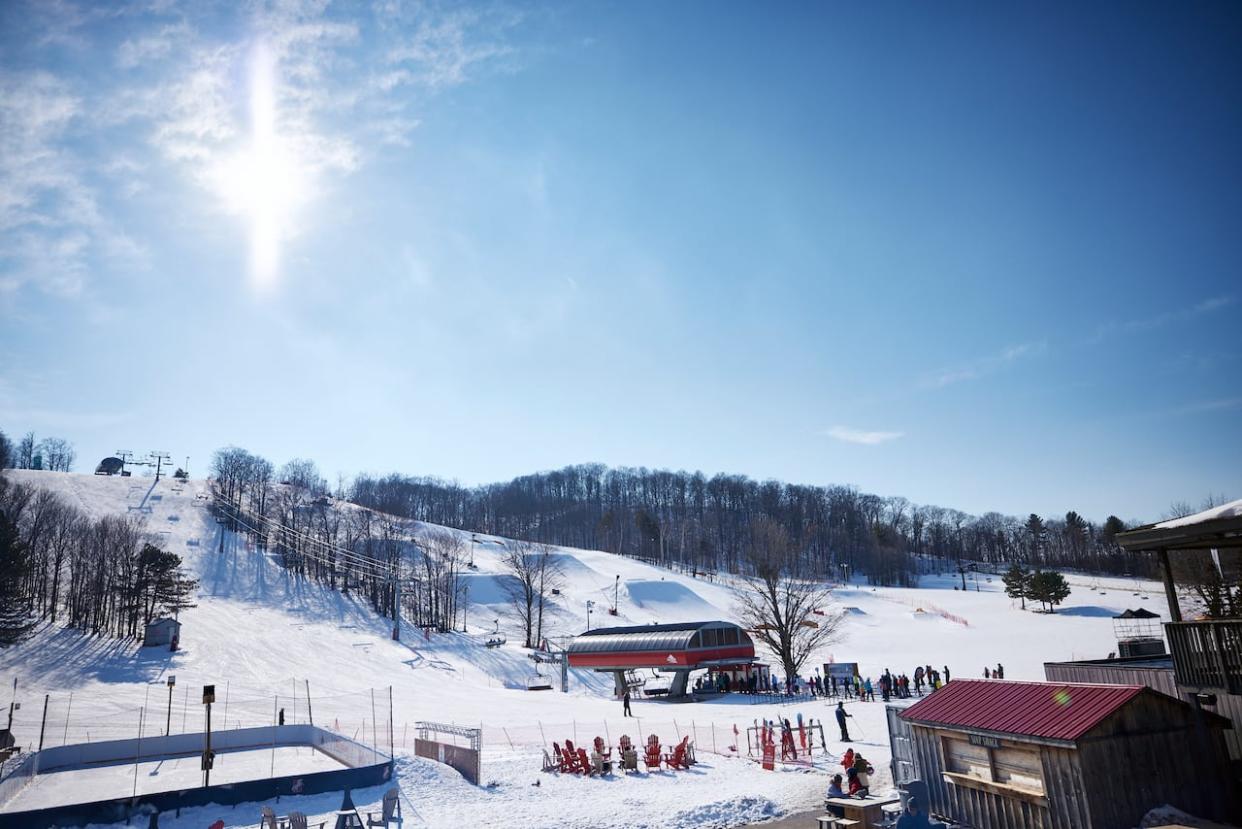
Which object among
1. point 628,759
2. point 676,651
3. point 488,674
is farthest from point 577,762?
point 488,674

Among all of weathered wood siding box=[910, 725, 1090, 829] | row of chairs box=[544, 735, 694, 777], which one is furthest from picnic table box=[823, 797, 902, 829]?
row of chairs box=[544, 735, 694, 777]

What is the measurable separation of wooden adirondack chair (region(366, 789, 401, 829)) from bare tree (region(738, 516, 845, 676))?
30.7 meters

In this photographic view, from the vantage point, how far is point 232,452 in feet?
392

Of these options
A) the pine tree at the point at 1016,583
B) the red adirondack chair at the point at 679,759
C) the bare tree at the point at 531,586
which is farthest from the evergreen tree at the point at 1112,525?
the red adirondack chair at the point at 679,759

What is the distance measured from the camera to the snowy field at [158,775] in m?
20.4

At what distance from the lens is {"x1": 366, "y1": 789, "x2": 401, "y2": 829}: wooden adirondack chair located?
16672 mm

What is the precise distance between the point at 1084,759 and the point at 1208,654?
416cm

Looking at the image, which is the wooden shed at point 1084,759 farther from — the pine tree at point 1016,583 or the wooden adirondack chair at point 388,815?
the pine tree at point 1016,583

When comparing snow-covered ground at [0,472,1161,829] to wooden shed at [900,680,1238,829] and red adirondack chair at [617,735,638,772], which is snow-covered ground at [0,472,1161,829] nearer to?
red adirondack chair at [617,735,638,772]

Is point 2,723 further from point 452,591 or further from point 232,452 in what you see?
point 232,452

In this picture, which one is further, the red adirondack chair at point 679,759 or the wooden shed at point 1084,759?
the red adirondack chair at point 679,759

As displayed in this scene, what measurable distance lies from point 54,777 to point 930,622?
69313 millimetres

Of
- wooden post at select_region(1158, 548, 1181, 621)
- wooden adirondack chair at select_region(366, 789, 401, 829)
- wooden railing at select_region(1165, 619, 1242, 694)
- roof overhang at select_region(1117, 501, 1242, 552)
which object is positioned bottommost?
wooden adirondack chair at select_region(366, 789, 401, 829)

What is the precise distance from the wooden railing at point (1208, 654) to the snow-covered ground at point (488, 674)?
811cm
